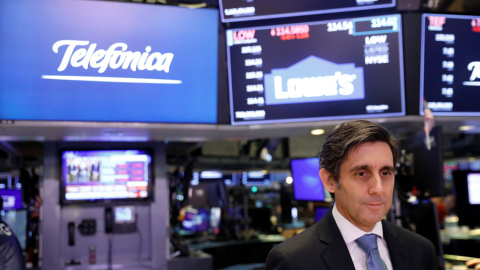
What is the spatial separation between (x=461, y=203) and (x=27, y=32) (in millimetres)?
7418

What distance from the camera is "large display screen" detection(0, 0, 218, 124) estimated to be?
11.5ft

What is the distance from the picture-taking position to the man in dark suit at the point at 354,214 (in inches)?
55.1

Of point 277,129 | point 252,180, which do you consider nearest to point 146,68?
point 277,129

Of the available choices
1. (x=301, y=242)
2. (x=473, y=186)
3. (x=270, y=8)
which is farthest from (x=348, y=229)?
(x=473, y=186)

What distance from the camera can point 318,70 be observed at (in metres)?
3.68

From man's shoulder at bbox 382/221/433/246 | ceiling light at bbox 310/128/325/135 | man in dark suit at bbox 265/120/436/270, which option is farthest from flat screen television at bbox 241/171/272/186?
man in dark suit at bbox 265/120/436/270

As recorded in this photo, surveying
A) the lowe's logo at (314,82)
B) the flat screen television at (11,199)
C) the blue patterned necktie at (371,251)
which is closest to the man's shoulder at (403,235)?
the blue patterned necktie at (371,251)

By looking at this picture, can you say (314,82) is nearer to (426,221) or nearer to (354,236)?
(426,221)

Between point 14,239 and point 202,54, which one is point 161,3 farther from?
point 14,239

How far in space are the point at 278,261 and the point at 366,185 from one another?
323 mm

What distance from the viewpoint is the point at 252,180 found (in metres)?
14.4

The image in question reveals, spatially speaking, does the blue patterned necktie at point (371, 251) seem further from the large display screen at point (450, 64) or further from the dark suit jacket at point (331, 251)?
the large display screen at point (450, 64)

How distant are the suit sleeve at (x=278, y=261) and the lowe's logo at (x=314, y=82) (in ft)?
7.68

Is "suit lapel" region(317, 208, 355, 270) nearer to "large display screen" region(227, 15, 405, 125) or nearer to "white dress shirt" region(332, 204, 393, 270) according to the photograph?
"white dress shirt" region(332, 204, 393, 270)
